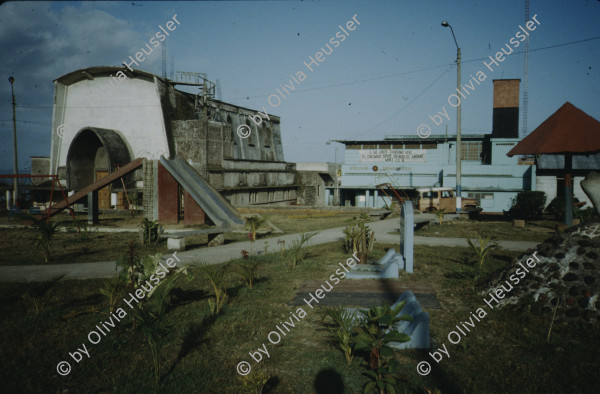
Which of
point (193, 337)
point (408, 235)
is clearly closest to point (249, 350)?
point (193, 337)

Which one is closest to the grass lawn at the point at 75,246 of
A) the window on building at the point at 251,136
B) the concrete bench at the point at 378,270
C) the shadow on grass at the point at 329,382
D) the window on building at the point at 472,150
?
the concrete bench at the point at 378,270

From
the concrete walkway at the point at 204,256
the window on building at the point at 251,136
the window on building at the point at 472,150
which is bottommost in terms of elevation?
the concrete walkway at the point at 204,256

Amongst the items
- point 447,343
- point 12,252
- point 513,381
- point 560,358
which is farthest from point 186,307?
point 12,252

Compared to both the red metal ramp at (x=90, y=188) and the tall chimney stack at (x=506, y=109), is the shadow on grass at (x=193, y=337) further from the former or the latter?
the tall chimney stack at (x=506, y=109)

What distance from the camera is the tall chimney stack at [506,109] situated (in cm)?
2828

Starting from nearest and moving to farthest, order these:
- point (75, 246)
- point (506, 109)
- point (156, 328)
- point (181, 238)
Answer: point (156, 328)
point (181, 238)
point (75, 246)
point (506, 109)

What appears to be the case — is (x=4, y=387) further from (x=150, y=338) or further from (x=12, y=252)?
(x=12, y=252)

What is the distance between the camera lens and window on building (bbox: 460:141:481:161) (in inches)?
1187

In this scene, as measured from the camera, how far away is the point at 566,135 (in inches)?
365

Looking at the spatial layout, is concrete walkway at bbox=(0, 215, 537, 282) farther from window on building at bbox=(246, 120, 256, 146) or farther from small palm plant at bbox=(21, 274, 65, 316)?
window on building at bbox=(246, 120, 256, 146)

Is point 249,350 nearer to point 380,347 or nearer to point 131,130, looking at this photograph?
point 380,347

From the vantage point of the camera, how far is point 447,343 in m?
4.33

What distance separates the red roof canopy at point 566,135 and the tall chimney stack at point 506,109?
66.7 feet

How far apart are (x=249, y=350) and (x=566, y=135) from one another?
929cm
